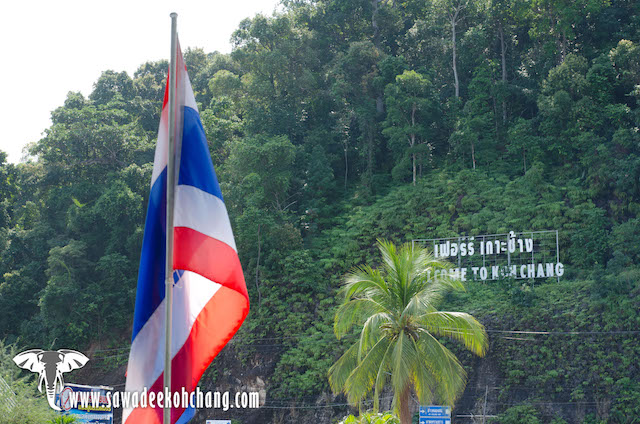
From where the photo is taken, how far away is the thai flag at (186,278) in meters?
6.06

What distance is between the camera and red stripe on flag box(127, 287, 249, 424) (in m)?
6.07

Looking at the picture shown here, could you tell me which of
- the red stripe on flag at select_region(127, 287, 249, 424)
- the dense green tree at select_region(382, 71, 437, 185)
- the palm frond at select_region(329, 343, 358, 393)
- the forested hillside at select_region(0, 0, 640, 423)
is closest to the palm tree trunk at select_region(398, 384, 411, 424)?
the palm frond at select_region(329, 343, 358, 393)

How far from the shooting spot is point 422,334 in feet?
54.9

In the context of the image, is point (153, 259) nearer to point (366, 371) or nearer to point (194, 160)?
point (194, 160)

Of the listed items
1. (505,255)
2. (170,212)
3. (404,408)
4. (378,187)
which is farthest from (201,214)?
(378,187)

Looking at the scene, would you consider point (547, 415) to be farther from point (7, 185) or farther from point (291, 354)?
point (7, 185)

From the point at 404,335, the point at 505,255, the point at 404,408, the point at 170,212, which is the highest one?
the point at 505,255

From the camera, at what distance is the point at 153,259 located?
6.33 m

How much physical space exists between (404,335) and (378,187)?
68.7ft

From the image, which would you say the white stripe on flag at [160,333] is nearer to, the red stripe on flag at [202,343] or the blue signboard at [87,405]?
the red stripe on flag at [202,343]

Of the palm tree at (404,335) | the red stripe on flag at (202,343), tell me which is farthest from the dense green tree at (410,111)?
the red stripe on flag at (202,343)

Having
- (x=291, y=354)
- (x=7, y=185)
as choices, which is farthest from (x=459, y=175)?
(x=7, y=185)

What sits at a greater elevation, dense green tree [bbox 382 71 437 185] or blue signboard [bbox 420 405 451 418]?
dense green tree [bbox 382 71 437 185]

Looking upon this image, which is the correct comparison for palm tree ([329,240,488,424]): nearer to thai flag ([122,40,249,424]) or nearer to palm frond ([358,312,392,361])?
palm frond ([358,312,392,361])
